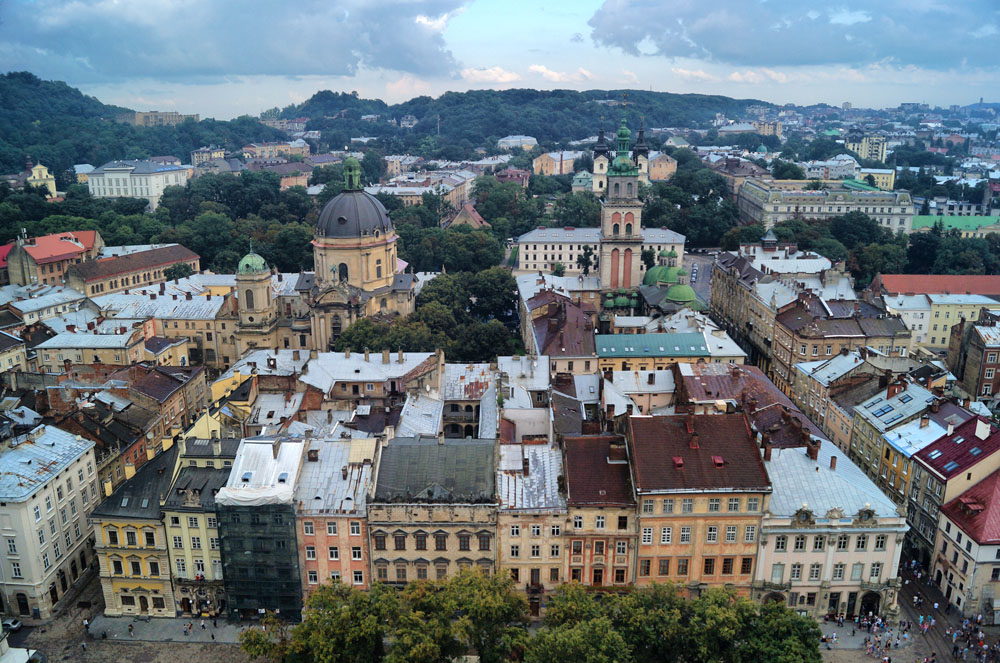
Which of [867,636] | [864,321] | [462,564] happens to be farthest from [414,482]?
[864,321]

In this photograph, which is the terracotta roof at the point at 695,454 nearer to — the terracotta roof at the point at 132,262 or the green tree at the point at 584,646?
the green tree at the point at 584,646

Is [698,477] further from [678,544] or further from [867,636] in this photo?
[867,636]

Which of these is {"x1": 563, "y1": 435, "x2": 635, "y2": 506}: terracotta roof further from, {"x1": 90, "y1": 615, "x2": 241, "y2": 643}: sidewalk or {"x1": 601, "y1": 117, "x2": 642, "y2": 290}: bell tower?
{"x1": 601, "y1": 117, "x2": 642, "y2": 290}: bell tower

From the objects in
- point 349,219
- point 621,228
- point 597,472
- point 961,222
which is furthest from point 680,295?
point 961,222

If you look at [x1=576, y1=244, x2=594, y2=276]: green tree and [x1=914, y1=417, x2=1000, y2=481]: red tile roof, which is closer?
[x1=914, y1=417, x2=1000, y2=481]: red tile roof

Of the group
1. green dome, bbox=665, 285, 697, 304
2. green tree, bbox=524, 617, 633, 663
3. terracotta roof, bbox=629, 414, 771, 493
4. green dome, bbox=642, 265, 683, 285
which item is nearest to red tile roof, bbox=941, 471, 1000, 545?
terracotta roof, bbox=629, 414, 771, 493

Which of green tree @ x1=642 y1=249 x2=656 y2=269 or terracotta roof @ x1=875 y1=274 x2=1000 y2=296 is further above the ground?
terracotta roof @ x1=875 y1=274 x2=1000 y2=296
